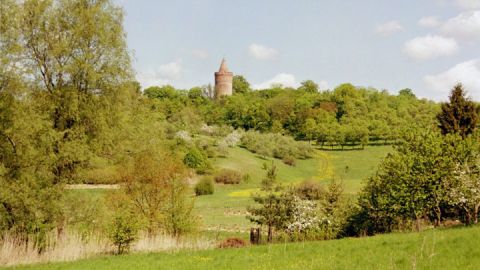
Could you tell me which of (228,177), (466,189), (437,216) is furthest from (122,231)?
(228,177)

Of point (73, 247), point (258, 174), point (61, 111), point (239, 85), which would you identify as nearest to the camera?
point (73, 247)

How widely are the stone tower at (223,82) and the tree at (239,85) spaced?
28.4 ft

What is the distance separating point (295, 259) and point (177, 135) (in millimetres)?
58928

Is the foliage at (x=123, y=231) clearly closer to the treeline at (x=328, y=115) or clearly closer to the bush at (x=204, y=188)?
the bush at (x=204, y=188)

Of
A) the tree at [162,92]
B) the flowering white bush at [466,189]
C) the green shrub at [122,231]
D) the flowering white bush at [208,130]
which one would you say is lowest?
the green shrub at [122,231]

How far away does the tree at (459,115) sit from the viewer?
28.1 meters

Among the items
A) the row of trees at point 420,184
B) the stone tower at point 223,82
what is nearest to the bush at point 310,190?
the row of trees at point 420,184

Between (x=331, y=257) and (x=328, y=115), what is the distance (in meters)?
92.3

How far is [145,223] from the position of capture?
19.3 meters

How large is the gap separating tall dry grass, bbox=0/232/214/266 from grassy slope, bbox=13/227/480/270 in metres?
1.33

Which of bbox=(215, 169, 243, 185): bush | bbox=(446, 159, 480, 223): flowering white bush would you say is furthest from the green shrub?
bbox=(215, 169, 243, 185): bush

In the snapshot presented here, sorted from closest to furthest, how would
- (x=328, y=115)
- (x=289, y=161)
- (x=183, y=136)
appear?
(x=183, y=136) → (x=289, y=161) → (x=328, y=115)

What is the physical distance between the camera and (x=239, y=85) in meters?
175

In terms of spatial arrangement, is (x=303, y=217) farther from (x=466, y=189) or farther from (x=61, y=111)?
(x=61, y=111)
